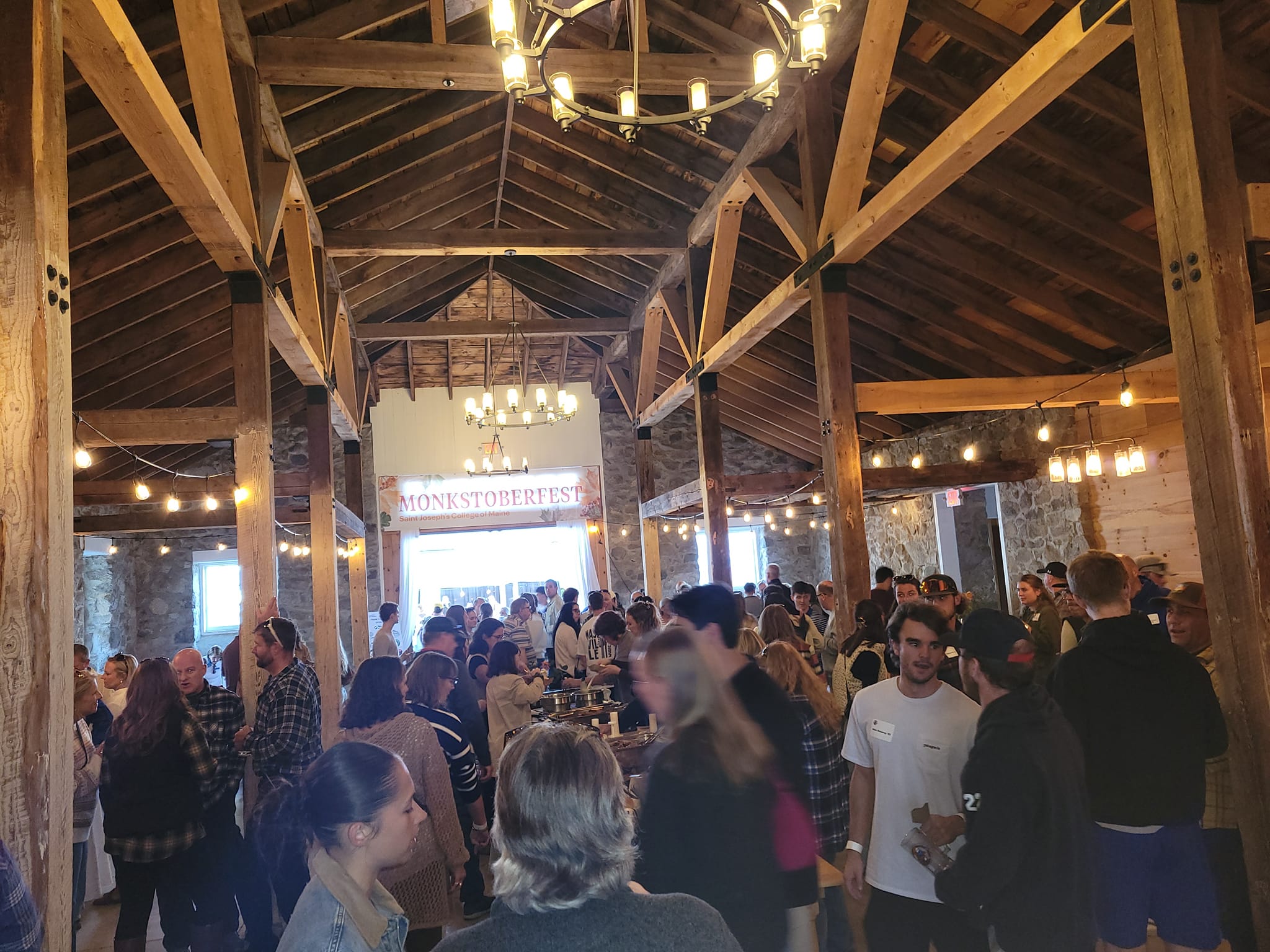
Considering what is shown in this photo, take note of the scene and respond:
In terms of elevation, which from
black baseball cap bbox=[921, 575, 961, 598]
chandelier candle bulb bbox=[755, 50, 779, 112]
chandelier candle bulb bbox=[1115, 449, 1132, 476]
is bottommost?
black baseball cap bbox=[921, 575, 961, 598]

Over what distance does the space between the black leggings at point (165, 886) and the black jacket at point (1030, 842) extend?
2.96 m

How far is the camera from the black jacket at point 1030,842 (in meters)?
A: 2.07

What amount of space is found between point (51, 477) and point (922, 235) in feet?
24.2

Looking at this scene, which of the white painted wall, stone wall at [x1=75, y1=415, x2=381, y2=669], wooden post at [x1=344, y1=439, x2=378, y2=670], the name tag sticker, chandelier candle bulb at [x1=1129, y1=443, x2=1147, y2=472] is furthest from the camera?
the white painted wall

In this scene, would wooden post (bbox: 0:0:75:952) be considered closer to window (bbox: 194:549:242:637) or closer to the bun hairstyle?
the bun hairstyle

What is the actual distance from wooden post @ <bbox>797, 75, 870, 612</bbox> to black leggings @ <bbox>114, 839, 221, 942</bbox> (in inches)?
149

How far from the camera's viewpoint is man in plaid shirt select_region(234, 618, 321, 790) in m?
3.75

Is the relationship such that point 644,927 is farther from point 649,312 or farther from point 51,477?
point 649,312

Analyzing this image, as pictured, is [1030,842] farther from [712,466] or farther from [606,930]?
[712,466]

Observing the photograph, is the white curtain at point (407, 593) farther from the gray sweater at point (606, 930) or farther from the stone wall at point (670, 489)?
the gray sweater at point (606, 930)

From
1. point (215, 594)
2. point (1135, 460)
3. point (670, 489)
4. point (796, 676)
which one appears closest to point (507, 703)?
point (796, 676)

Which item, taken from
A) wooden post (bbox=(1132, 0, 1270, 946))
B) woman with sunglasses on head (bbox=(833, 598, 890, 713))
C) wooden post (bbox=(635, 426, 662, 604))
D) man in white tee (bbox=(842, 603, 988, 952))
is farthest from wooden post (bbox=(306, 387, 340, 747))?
wooden post (bbox=(1132, 0, 1270, 946))

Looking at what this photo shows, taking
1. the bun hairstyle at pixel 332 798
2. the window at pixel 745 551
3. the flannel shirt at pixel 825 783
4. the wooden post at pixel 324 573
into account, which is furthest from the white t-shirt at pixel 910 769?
the window at pixel 745 551

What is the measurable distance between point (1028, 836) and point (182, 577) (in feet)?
50.3
